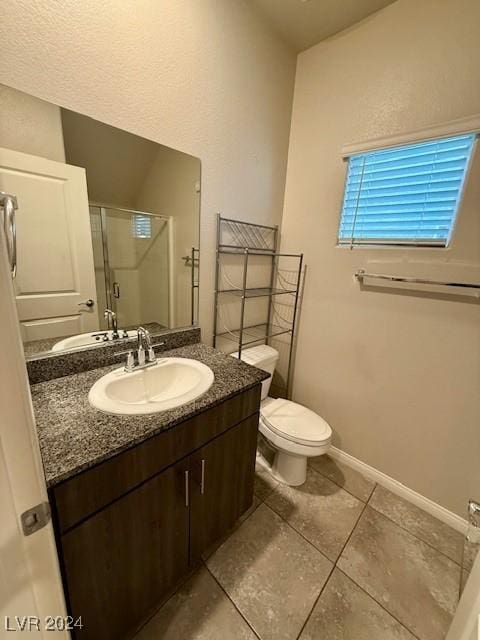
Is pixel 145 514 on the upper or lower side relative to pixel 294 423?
upper

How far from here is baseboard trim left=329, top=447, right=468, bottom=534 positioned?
1.44 m

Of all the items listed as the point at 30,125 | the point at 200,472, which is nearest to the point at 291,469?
the point at 200,472

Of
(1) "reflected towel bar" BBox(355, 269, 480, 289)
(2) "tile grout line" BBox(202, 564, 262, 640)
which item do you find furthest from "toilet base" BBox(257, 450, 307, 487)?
(1) "reflected towel bar" BBox(355, 269, 480, 289)

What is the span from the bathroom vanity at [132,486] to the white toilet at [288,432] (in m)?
0.40

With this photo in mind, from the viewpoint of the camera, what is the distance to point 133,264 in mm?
1238

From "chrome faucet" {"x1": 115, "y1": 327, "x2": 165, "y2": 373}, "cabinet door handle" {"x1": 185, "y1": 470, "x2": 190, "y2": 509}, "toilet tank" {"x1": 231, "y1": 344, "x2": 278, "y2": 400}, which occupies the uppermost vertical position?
"chrome faucet" {"x1": 115, "y1": 327, "x2": 165, "y2": 373}

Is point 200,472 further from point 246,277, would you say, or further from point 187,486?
point 246,277

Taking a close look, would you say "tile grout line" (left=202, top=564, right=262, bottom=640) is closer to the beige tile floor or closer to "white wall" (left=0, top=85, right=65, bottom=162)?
the beige tile floor

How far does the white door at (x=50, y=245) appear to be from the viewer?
37.0 inches

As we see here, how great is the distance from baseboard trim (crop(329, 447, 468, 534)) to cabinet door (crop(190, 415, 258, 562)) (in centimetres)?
88

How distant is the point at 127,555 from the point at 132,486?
0.81 ft

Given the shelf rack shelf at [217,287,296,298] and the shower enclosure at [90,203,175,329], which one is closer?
the shower enclosure at [90,203,175,329]

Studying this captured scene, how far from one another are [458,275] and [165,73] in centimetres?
166

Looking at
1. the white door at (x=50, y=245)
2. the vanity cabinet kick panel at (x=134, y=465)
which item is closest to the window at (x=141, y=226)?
the white door at (x=50, y=245)
